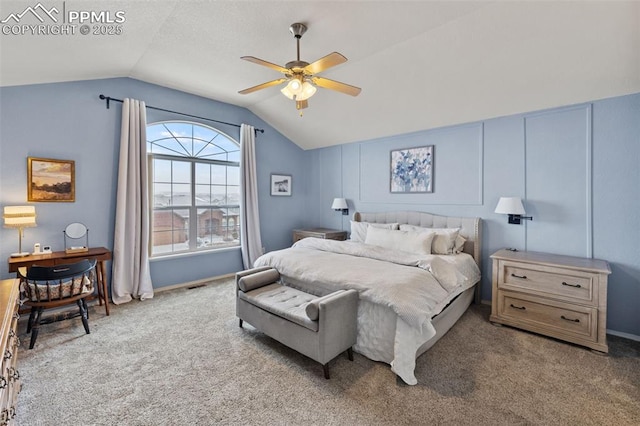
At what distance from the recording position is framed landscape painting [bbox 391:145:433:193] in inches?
169

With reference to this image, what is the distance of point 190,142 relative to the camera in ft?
15.1

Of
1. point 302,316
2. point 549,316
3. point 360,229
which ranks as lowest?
point 549,316

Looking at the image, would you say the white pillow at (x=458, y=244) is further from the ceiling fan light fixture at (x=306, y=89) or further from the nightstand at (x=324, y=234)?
the ceiling fan light fixture at (x=306, y=89)

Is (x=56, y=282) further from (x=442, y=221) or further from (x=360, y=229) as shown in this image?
(x=442, y=221)

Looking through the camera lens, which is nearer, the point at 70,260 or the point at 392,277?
the point at 392,277

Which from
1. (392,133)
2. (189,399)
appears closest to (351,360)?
(189,399)

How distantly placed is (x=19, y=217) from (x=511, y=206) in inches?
215

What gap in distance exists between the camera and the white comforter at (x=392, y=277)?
213 centimetres

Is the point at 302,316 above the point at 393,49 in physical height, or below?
below

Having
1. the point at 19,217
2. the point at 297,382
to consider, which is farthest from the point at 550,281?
the point at 19,217

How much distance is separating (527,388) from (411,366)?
0.85 m

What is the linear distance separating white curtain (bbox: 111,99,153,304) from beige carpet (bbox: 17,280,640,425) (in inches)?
35.6

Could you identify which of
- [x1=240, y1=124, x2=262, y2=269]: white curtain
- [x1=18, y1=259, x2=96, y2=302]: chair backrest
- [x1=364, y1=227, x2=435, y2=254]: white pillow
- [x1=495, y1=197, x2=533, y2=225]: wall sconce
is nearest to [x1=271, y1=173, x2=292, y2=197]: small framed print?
[x1=240, y1=124, x2=262, y2=269]: white curtain

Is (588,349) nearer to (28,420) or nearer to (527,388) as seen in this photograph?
(527,388)
